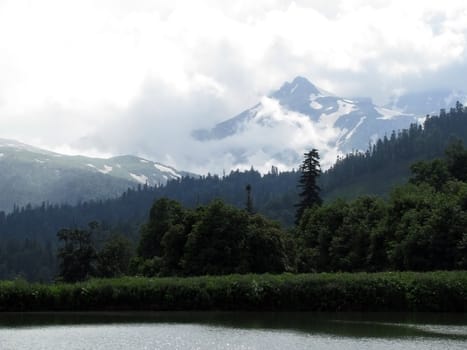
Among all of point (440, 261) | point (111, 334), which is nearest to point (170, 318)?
point (111, 334)

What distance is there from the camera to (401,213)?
9694 cm

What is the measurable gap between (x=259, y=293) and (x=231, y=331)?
699 inches

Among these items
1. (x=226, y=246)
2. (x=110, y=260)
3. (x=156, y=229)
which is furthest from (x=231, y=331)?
(x=110, y=260)

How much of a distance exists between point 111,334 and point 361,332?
18.7 meters

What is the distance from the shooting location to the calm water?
4859 centimetres

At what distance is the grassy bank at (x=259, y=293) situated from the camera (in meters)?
71.4

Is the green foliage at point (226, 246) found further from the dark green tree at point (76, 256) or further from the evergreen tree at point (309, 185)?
the evergreen tree at point (309, 185)

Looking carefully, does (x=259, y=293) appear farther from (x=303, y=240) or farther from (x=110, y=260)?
(x=110, y=260)

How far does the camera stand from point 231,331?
182 feet

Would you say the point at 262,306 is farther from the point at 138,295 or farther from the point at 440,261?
the point at 440,261

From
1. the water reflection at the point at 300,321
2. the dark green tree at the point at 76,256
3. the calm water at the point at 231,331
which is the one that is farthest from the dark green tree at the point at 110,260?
the calm water at the point at 231,331

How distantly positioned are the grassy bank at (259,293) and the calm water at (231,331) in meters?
2.43

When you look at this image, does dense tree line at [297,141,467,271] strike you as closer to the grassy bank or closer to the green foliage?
the grassy bank

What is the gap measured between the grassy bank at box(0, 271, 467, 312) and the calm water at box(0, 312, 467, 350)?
2432mm
